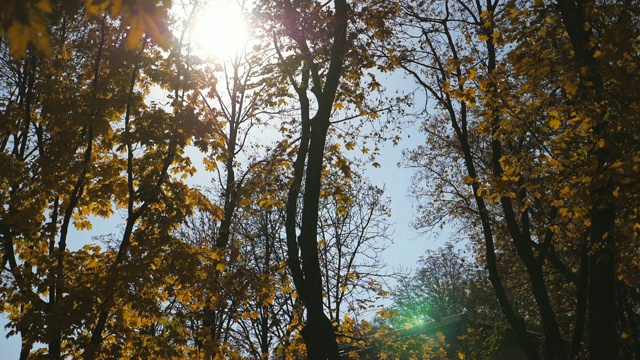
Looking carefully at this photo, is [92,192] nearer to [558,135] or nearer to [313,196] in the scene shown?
[313,196]

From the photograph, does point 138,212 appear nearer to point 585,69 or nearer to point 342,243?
point 585,69

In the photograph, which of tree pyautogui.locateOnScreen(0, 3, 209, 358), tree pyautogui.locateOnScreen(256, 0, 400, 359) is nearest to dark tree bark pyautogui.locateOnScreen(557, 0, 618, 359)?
tree pyautogui.locateOnScreen(256, 0, 400, 359)

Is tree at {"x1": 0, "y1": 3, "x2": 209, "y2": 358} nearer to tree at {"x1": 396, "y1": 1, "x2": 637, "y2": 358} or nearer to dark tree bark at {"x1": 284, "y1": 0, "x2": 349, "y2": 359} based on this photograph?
dark tree bark at {"x1": 284, "y1": 0, "x2": 349, "y2": 359}

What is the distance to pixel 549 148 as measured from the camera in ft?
29.8

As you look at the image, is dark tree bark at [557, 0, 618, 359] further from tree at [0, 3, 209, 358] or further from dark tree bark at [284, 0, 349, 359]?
tree at [0, 3, 209, 358]

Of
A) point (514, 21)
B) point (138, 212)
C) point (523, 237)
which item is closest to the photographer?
point (514, 21)

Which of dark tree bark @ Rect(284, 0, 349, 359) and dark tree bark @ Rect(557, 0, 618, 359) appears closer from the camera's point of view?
dark tree bark @ Rect(557, 0, 618, 359)

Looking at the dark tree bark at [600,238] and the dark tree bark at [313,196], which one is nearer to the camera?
the dark tree bark at [600,238]

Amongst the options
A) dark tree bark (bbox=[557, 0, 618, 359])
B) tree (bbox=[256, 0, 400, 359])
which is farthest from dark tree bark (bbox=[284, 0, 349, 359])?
dark tree bark (bbox=[557, 0, 618, 359])

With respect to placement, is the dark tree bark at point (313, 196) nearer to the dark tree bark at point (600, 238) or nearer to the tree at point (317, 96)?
the tree at point (317, 96)

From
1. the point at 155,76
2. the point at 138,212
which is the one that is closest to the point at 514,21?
the point at 155,76

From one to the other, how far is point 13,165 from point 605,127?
32.7 feet

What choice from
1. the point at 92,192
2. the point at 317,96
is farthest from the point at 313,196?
the point at 92,192

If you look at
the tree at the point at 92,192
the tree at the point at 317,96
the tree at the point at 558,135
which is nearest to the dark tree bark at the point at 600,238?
the tree at the point at 558,135
